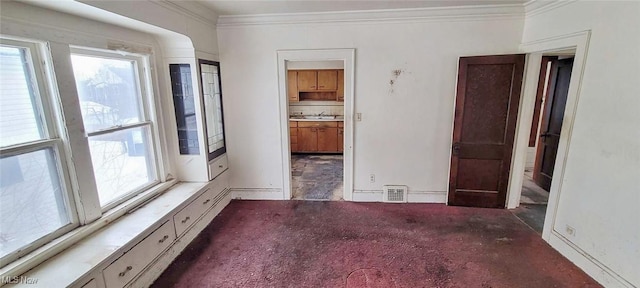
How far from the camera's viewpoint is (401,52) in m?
3.46

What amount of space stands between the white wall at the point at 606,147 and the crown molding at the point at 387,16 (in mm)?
702

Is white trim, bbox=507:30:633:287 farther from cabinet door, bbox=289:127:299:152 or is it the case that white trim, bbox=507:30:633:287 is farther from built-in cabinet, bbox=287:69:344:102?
cabinet door, bbox=289:127:299:152

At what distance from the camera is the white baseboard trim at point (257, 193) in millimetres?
4027

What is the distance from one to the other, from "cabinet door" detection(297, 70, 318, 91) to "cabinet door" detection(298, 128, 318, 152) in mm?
971

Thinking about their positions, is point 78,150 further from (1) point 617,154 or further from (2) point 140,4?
(1) point 617,154

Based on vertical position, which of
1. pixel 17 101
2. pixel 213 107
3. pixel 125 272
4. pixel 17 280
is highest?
pixel 17 101

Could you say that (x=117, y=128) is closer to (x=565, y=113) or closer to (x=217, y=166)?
(x=217, y=166)

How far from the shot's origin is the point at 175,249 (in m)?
2.68

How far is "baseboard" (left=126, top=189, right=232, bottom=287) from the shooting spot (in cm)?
227

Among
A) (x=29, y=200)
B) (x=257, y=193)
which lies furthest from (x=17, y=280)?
(x=257, y=193)

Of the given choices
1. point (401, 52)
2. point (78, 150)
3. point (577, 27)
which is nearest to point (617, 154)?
point (577, 27)

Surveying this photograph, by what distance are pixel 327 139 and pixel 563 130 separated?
4.22 meters

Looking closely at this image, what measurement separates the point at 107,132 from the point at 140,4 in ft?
3.71

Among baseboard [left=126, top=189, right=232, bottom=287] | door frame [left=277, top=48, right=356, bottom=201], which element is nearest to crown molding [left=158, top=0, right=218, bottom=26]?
door frame [left=277, top=48, right=356, bottom=201]
